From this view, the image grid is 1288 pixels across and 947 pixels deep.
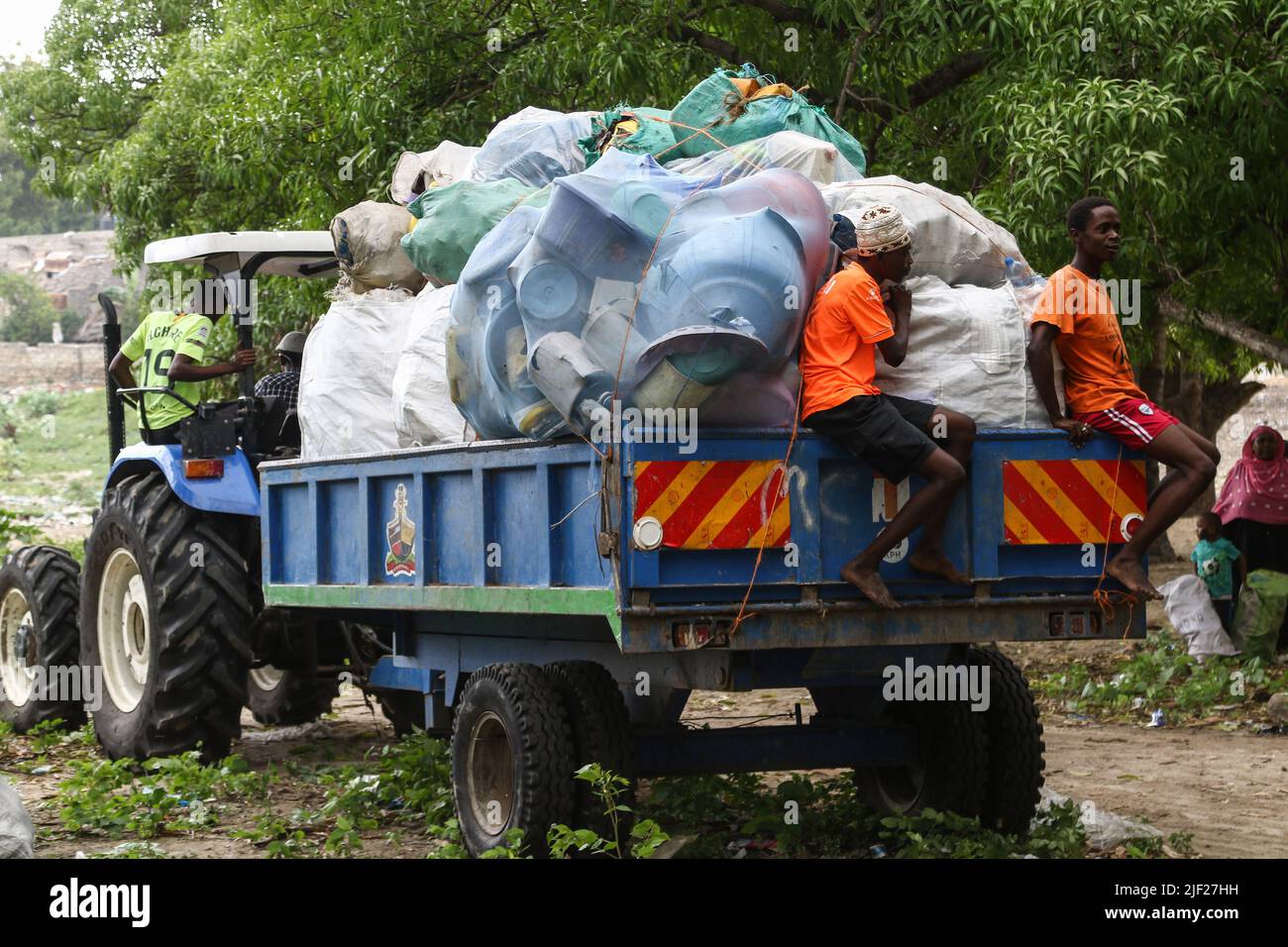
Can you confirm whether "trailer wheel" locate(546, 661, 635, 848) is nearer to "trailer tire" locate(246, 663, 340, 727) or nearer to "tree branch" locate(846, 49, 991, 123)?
"trailer tire" locate(246, 663, 340, 727)

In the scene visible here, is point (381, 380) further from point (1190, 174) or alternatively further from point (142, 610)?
point (1190, 174)

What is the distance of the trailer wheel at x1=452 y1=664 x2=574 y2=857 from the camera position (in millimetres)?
5410

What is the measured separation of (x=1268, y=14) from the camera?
8531mm

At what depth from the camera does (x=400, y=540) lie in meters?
6.20

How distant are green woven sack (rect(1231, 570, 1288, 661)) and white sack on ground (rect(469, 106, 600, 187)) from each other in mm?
6161

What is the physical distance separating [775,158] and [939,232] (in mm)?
706

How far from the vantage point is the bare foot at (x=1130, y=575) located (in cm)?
538

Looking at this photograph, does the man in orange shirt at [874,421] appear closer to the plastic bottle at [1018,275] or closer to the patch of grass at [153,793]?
the plastic bottle at [1018,275]

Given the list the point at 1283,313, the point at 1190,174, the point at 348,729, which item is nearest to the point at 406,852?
the point at 348,729

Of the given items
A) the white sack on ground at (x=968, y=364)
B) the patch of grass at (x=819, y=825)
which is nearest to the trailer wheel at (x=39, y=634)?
the patch of grass at (x=819, y=825)

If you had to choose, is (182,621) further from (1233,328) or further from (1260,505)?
(1233,328)

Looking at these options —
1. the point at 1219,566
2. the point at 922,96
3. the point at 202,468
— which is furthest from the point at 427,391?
the point at 1219,566

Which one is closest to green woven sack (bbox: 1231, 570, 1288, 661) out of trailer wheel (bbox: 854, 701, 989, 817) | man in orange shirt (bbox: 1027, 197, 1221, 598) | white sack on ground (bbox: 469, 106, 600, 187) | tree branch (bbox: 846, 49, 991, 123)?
tree branch (bbox: 846, 49, 991, 123)

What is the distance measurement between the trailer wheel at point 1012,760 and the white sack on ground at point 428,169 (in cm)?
326
